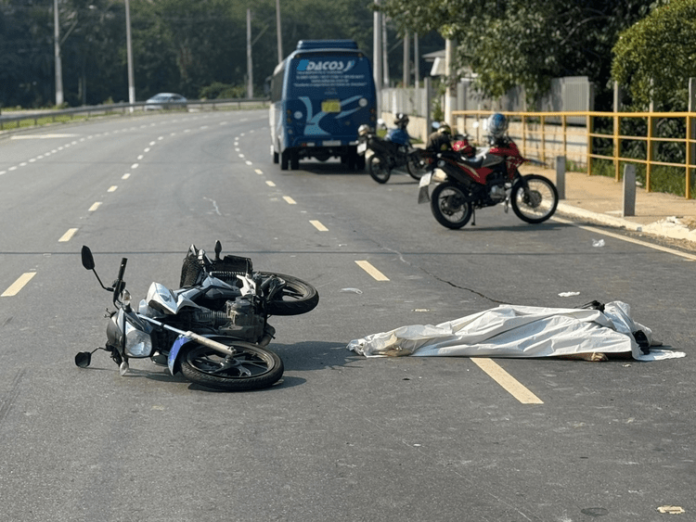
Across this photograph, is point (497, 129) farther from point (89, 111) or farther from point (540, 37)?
point (89, 111)

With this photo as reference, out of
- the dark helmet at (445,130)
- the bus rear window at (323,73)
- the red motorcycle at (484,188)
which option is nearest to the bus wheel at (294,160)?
the bus rear window at (323,73)

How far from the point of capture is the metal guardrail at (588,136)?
20.6 metres

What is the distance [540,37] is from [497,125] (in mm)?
12582

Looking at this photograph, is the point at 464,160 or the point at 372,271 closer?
the point at 372,271

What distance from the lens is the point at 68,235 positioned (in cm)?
1628

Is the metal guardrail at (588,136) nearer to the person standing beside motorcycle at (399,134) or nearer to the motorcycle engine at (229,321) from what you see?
the person standing beside motorcycle at (399,134)

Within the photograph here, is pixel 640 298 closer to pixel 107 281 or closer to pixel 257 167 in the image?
pixel 107 281

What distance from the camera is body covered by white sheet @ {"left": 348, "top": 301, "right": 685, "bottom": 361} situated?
8.17 meters

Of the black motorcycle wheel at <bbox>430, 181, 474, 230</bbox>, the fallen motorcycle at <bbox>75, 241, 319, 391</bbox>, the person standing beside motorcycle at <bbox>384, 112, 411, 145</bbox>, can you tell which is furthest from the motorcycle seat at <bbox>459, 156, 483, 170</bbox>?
the person standing beside motorcycle at <bbox>384, 112, 411, 145</bbox>

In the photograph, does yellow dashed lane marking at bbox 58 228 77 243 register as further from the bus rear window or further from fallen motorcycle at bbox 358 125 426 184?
the bus rear window

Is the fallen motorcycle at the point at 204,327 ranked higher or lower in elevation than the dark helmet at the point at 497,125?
lower

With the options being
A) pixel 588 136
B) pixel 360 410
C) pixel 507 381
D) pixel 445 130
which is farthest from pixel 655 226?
pixel 360 410

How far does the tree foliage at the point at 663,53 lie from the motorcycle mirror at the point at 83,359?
1716 cm

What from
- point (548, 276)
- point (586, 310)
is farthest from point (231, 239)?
point (586, 310)
